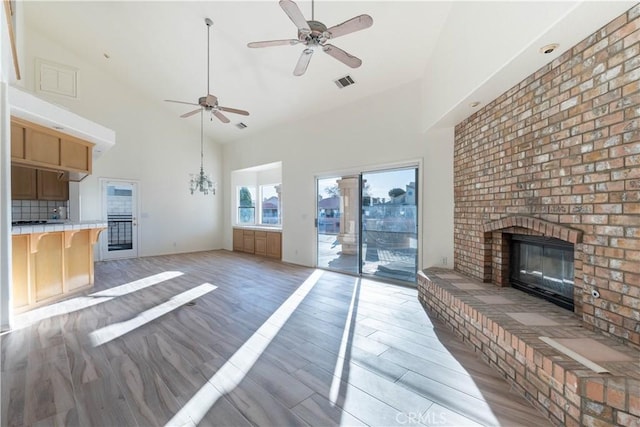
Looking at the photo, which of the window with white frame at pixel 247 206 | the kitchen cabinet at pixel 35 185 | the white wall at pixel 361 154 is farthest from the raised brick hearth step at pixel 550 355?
the kitchen cabinet at pixel 35 185

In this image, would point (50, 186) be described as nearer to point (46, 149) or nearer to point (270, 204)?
point (46, 149)

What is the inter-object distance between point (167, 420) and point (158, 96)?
24.7 feet

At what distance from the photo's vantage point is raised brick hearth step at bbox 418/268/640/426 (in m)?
1.40

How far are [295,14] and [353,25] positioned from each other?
0.52 m

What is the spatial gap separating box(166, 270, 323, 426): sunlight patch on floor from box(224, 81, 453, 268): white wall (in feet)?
8.67

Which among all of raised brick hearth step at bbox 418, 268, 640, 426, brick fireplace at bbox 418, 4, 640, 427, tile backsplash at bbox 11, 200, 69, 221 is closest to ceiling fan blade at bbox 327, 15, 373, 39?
brick fireplace at bbox 418, 4, 640, 427

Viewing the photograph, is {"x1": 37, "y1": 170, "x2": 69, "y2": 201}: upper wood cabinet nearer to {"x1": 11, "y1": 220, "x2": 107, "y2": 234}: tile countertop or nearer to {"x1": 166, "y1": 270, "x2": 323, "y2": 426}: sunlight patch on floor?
{"x1": 11, "y1": 220, "x2": 107, "y2": 234}: tile countertop

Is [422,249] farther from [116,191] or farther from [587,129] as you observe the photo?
[116,191]

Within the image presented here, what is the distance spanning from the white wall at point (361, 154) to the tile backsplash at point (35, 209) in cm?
458

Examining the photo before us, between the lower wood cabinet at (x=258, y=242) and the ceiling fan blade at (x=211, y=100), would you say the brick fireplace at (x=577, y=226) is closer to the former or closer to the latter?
the ceiling fan blade at (x=211, y=100)

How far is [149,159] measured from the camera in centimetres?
733

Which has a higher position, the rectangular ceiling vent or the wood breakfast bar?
the rectangular ceiling vent

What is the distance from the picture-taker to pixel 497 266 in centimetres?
317

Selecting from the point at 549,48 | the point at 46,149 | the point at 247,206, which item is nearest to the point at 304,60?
the point at 549,48
